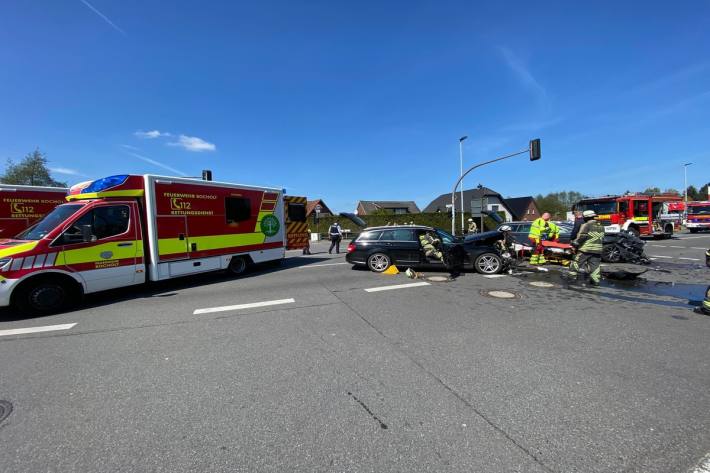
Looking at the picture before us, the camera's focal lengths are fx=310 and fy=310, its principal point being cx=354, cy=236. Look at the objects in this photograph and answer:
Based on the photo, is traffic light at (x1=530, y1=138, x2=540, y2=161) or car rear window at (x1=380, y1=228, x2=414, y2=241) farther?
traffic light at (x1=530, y1=138, x2=540, y2=161)

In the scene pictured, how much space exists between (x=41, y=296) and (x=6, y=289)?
19.7 inches

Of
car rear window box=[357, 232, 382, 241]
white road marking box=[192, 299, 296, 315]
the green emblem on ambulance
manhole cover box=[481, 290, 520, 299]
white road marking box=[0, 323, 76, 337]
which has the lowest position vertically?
manhole cover box=[481, 290, 520, 299]

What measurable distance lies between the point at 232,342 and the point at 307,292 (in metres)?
3.11

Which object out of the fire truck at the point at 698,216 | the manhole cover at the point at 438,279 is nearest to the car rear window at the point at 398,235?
the manhole cover at the point at 438,279

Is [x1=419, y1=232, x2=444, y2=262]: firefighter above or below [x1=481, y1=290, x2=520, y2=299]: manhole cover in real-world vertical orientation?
above

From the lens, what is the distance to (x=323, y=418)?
2664 millimetres

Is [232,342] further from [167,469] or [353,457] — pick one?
[353,457]

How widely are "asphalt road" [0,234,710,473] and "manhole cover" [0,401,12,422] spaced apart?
0.25 feet

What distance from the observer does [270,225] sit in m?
10.9

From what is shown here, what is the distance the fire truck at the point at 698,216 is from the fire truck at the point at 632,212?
8.86 meters

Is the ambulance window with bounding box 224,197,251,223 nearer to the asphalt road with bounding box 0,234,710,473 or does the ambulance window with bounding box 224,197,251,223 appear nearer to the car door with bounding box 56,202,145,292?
the car door with bounding box 56,202,145,292

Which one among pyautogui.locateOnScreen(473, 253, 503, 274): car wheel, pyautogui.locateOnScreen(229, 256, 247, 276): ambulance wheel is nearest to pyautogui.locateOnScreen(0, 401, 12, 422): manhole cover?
pyautogui.locateOnScreen(229, 256, 247, 276): ambulance wheel

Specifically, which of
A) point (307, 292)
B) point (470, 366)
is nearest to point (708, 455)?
point (470, 366)

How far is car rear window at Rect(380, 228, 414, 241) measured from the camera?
10.0 m
